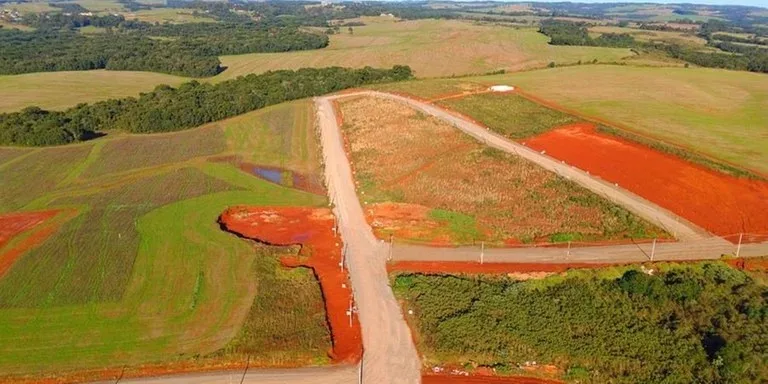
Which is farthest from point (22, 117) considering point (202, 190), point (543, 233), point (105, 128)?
point (543, 233)

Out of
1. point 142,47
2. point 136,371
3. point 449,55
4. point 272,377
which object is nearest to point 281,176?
point 136,371

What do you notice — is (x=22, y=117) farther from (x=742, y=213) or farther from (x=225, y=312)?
(x=742, y=213)

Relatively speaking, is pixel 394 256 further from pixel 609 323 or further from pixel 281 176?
pixel 281 176

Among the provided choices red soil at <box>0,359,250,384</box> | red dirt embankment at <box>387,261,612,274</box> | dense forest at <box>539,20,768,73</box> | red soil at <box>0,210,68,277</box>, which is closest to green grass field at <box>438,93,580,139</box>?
red dirt embankment at <box>387,261,612,274</box>

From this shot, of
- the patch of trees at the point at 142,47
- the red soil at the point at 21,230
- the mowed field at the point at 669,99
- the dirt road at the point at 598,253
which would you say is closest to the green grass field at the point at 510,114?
the mowed field at the point at 669,99

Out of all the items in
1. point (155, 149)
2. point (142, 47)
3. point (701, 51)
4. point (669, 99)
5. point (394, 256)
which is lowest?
point (155, 149)
